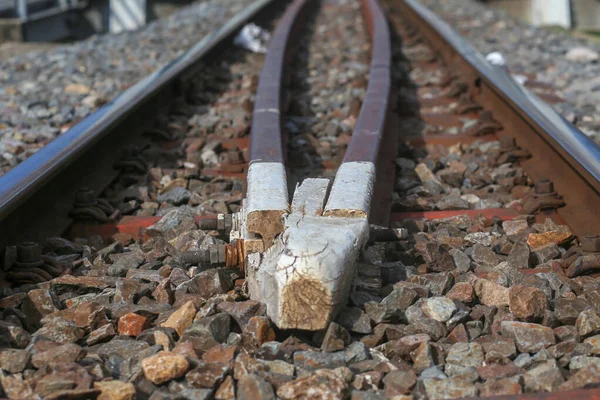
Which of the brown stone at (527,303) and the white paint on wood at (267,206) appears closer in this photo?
the brown stone at (527,303)

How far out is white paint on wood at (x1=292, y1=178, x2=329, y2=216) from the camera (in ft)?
8.03

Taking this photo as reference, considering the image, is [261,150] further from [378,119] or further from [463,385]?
[463,385]

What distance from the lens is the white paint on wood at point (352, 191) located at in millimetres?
2463

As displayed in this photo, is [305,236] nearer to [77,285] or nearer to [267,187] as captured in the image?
[267,187]

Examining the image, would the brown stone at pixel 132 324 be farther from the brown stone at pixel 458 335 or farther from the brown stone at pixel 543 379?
the brown stone at pixel 543 379

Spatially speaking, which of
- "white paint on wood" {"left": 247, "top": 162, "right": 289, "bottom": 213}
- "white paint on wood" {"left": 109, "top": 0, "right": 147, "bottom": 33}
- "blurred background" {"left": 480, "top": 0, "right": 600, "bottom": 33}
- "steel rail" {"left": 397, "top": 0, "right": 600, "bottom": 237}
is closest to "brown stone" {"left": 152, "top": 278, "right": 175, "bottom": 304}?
"white paint on wood" {"left": 247, "top": 162, "right": 289, "bottom": 213}

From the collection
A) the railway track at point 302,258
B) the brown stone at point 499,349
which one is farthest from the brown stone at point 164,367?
the brown stone at point 499,349

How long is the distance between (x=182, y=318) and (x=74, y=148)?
150cm

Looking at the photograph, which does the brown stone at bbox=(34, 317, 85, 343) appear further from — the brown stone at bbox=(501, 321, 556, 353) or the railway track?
the brown stone at bbox=(501, 321, 556, 353)

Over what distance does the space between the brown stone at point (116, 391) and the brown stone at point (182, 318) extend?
35 cm

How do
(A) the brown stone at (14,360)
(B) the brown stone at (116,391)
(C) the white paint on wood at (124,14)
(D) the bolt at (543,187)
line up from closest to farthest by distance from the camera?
(B) the brown stone at (116,391) < (A) the brown stone at (14,360) < (D) the bolt at (543,187) < (C) the white paint on wood at (124,14)

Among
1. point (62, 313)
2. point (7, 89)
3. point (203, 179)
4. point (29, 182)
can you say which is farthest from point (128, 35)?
point (62, 313)

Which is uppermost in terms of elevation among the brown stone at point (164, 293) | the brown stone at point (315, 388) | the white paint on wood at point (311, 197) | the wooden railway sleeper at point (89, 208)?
the white paint on wood at point (311, 197)

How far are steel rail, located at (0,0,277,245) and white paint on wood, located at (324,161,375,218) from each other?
3.71ft
